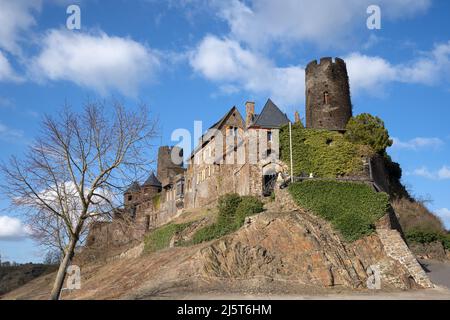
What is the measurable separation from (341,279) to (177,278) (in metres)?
7.78

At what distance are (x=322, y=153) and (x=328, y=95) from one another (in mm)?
8474

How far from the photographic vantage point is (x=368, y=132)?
35.3 metres

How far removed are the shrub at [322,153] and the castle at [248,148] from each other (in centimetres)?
100

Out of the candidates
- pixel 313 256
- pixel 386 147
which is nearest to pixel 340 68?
pixel 386 147

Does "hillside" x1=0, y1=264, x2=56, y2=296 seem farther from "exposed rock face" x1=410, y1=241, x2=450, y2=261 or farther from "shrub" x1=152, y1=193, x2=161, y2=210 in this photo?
"exposed rock face" x1=410, y1=241, x2=450, y2=261

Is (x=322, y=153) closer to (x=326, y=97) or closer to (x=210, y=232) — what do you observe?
(x=326, y=97)

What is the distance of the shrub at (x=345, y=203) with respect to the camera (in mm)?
24344

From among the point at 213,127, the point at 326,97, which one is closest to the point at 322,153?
the point at 326,97

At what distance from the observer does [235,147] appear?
3850 centimetres

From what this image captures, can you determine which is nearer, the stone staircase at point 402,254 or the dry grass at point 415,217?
the stone staircase at point 402,254

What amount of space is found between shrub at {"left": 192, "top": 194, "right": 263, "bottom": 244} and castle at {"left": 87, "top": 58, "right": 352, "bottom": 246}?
11.1 ft
